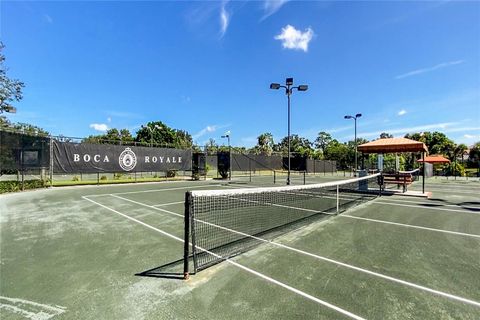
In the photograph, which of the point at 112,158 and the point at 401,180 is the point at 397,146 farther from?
the point at 112,158

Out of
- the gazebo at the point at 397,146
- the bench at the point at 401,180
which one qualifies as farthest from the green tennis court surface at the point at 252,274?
the gazebo at the point at 397,146

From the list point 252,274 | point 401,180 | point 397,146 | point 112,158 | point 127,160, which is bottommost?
point 252,274

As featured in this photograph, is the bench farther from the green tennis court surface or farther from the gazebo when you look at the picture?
the green tennis court surface

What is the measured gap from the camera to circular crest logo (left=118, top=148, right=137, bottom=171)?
21312 mm

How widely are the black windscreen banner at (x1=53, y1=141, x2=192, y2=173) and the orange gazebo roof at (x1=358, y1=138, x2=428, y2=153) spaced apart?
1683 centimetres

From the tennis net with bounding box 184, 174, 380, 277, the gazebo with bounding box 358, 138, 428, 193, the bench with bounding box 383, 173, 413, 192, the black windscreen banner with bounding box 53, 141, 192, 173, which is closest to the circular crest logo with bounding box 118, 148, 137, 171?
the black windscreen banner with bounding box 53, 141, 192, 173

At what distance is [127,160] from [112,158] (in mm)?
1267

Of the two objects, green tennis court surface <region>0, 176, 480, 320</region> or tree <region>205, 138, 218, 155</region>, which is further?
tree <region>205, 138, 218, 155</region>

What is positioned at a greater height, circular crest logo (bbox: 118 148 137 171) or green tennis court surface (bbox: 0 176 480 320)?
circular crest logo (bbox: 118 148 137 171)

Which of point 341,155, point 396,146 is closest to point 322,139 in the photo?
point 341,155

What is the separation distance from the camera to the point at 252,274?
13.9 ft

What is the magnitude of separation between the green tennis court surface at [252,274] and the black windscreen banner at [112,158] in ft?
39.3

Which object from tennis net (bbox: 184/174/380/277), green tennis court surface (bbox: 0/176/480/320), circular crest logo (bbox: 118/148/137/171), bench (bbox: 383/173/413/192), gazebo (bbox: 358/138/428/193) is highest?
gazebo (bbox: 358/138/428/193)

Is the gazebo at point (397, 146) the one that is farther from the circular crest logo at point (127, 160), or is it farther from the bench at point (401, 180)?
the circular crest logo at point (127, 160)
